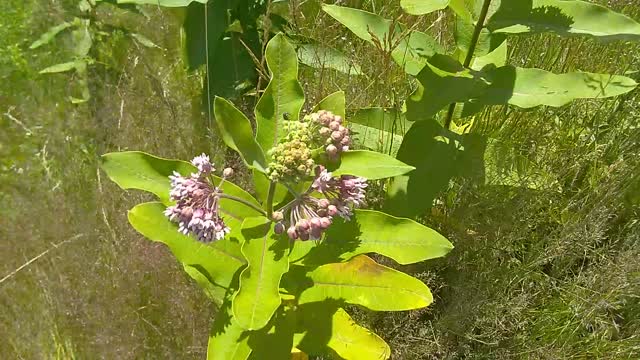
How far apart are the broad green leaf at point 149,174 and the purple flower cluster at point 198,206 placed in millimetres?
127

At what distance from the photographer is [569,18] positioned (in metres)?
1.46

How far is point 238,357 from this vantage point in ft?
4.88

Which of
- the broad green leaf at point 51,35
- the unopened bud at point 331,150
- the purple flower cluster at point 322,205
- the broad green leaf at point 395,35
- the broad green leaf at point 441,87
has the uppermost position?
the broad green leaf at point 395,35

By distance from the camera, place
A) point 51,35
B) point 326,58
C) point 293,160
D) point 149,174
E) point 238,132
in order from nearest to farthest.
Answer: point 293,160 → point 238,132 → point 149,174 → point 326,58 → point 51,35

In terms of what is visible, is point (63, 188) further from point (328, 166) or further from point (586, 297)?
point (586, 297)

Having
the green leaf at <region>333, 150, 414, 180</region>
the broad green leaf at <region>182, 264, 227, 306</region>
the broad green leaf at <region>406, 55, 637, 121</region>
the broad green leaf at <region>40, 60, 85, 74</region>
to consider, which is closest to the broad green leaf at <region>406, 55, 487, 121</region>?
the broad green leaf at <region>406, 55, 637, 121</region>

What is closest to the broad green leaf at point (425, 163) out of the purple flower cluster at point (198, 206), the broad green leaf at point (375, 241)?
the broad green leaf at point (375, 241)

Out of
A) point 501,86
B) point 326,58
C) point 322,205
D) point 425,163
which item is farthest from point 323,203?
point 326,58

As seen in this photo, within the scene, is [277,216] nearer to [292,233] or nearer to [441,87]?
[292,233]

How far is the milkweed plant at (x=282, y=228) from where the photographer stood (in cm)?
135

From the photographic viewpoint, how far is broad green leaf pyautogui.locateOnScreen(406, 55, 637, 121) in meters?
1.53

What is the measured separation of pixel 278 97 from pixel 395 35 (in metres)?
0.40

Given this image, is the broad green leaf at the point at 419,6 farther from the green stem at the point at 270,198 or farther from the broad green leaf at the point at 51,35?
the broad green leaf at the point at 51,35

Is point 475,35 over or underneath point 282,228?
over
